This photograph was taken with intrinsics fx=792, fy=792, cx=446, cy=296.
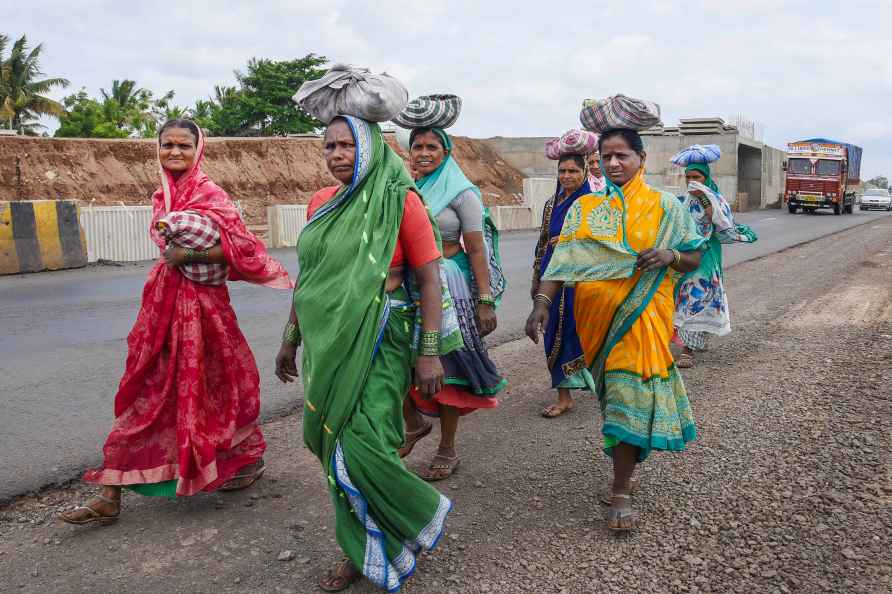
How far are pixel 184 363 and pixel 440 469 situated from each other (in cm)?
140

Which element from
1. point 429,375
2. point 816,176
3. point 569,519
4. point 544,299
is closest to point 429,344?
point 429,375

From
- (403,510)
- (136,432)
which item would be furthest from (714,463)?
(136,432)

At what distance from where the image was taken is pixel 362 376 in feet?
9.23

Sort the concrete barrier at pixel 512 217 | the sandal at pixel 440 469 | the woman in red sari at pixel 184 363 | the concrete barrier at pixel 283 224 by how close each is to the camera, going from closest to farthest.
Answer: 1. the woman in red sari at pixel 184 363
2. the sandal at pixel 440 469
3. the concrete barrier at pixel 283 224
4. the concrete barrier at pixel 512 217

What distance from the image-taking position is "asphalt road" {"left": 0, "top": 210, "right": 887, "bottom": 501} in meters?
4.43

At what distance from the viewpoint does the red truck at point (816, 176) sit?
37188 mm

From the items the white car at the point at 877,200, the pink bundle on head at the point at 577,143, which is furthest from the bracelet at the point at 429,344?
the white car at the point at 877,200

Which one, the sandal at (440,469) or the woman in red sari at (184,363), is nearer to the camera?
the woman in red sari at (184,363)

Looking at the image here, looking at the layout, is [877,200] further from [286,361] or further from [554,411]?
[286,361]

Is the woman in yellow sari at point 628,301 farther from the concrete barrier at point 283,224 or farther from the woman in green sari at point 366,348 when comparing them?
the concrete barrier at point 283,224

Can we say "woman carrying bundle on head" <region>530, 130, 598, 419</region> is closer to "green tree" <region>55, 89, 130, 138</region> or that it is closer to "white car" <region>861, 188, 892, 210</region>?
"green tree" <region>55, 89, 130, 138</region>

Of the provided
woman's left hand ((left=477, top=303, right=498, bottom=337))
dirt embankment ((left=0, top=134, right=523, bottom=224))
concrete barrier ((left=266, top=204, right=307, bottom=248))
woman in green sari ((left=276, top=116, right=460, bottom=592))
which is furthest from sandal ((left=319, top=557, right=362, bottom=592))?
dirt embankment ((left=0, top=134, right=523, bottom=224))

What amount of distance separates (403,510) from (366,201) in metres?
1.13

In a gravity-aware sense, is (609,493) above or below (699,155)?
below
